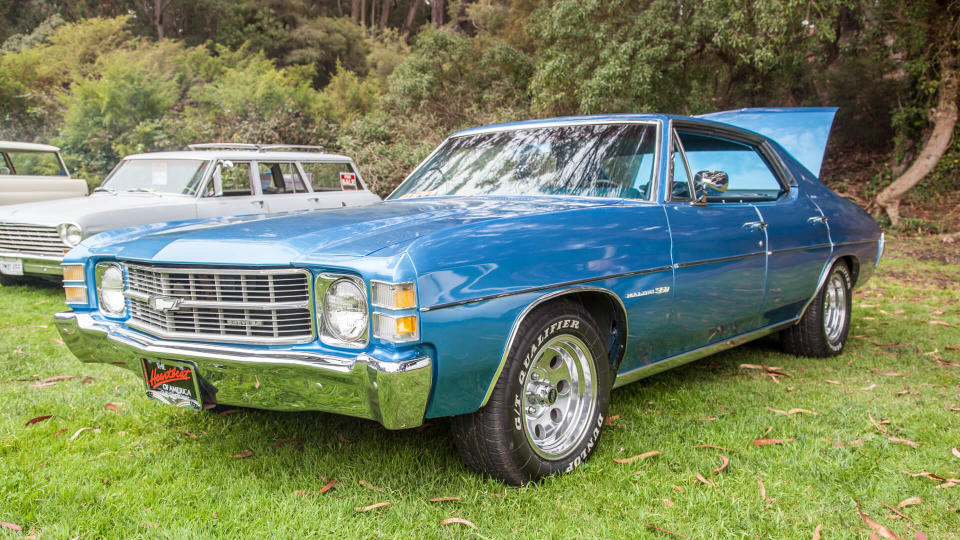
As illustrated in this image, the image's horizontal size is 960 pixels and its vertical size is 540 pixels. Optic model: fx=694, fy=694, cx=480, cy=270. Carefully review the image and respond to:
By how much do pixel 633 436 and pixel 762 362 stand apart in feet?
6.33

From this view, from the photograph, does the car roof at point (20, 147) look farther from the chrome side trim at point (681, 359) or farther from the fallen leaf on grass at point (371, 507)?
the chrome side trim at point (681, 359)

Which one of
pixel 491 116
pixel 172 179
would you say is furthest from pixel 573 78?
pixel 172 179

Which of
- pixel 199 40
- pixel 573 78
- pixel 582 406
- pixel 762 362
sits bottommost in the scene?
pixel 762 362

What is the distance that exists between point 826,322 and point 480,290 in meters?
3.54

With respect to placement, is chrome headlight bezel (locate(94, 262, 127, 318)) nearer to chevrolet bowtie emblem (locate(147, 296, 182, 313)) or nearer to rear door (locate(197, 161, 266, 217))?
chevrolet bowtie emblem (locate(147, 296, 182, 313))

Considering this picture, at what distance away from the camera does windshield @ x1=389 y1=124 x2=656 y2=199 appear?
3.57m

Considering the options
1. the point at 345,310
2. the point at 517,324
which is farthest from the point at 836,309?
the point at 345,310

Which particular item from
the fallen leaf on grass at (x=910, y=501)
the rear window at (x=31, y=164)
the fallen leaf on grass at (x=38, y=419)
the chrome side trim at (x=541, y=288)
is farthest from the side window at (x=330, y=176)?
the fallen leaf on grass at (x=910, y=501)

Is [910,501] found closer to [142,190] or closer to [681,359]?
[681,359]

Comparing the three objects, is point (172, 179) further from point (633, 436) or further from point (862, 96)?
point (862, 96)

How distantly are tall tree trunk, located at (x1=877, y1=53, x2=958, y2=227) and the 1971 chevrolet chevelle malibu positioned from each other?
32.7ft

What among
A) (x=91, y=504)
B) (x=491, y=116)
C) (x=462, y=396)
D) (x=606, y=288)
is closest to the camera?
(x=462, y=396)

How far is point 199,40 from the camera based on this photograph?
2931 cm

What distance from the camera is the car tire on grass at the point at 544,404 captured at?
8.63 ft
